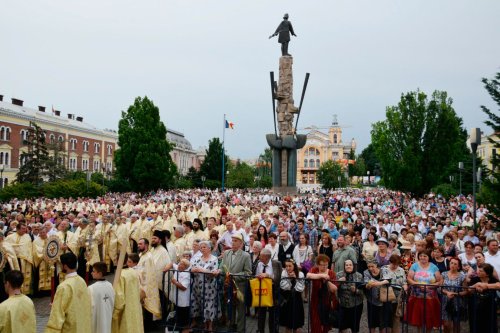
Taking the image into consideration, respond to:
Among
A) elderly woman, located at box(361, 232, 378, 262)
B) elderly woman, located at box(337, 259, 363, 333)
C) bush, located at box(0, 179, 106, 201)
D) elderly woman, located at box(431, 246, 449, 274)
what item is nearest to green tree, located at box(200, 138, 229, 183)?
bush, located at box(0, 179, 106, 201)

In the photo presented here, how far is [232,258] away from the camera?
338 inches

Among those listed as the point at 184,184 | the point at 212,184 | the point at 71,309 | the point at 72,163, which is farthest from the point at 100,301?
the point at 72,163

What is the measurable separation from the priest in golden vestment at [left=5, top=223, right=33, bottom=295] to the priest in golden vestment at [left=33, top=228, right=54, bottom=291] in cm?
14

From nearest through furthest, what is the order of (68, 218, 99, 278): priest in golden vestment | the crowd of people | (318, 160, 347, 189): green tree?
the crowd of people
(68, 218, 99, 278): priest in golden vestment
(318, 160, 347, 189): green tree

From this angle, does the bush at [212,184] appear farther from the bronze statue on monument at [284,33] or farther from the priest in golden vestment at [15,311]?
the priest in golden vestment at [15,311]

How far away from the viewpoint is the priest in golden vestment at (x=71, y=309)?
545 centimetres

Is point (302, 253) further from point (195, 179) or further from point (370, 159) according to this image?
point (370, 159)

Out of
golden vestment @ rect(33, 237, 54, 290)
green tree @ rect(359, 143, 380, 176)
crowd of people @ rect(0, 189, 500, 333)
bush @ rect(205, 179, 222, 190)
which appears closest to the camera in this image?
crowd of people @ rect(0, 189, 500, 333)

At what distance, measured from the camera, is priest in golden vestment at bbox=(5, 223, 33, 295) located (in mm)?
10672

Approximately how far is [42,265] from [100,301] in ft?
19.2

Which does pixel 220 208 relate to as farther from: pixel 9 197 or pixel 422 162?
pixel 422 162

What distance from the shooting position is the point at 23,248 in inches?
423

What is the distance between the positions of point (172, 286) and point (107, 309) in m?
2.25

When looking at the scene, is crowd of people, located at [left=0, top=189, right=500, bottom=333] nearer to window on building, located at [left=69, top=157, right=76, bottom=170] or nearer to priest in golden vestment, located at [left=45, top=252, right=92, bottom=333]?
priest in golden vestment, located at [left=45, top=252, right=92, bottom=333]
